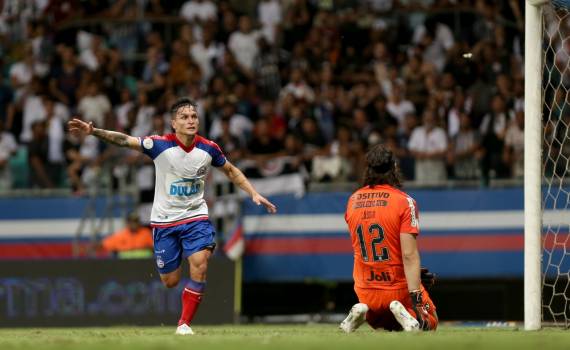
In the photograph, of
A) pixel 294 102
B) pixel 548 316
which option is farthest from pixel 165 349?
pixel 294 102

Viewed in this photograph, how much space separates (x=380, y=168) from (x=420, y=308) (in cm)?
126

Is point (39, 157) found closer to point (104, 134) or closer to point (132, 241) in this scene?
point (132, 241)

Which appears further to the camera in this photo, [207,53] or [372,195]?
[207,53]

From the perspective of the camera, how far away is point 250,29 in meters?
22.4

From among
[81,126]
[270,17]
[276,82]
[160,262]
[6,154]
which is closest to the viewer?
[81,126]

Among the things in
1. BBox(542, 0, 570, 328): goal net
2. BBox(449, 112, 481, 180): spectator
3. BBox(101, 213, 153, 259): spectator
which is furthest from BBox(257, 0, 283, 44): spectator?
BBox(542, 0, 570, 328): goal net

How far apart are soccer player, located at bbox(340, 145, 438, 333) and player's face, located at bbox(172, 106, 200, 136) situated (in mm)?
1888

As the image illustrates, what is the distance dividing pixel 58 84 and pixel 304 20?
14.9ft

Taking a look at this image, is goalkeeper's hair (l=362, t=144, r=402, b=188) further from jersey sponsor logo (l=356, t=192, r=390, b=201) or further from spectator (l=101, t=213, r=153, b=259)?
spectator (l=101, t=213, r=153, b=259)

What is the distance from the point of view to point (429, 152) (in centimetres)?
1873

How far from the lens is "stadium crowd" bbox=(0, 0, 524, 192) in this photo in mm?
19047

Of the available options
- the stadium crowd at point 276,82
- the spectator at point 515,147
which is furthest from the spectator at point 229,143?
the spectator at point 515,147

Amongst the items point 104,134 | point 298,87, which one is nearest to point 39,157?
point 298,87

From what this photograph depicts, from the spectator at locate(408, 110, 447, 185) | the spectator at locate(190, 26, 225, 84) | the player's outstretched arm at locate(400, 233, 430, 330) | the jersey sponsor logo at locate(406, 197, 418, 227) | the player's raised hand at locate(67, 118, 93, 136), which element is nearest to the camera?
the player's outstretched arm at locate(400, 233, 430, 330)
